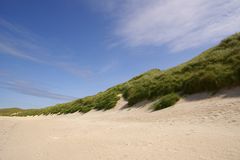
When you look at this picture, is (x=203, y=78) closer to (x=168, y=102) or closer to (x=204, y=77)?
(x=204, y=77)

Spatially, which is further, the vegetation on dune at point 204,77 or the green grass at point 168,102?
the green grass at point 168,102

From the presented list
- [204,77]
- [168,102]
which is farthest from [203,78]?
[168,102]

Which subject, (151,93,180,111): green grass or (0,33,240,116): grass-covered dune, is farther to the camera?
(151,93,180,111): green grass

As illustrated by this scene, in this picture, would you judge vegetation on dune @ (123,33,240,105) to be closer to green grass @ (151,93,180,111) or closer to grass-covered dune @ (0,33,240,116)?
grass-covered dune @ (0,33,240,116)

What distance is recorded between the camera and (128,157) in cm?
525

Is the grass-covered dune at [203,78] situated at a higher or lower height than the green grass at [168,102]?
higher

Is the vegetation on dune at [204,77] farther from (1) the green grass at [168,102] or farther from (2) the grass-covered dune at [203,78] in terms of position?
(1) the green grass at [168,102]

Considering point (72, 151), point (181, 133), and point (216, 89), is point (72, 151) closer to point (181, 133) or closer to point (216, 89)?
point (181, 133)

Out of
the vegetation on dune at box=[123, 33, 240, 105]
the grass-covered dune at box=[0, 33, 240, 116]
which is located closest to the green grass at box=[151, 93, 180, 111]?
the grass-covered dune at box=[0, 33, 240, 116]

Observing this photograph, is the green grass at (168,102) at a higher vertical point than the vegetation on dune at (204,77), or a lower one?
lower

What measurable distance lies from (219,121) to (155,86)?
10.5 meters

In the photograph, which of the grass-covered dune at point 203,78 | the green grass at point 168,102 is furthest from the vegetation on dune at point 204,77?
the green grass at point 168,102

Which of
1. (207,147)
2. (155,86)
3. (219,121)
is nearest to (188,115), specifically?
(219,121)

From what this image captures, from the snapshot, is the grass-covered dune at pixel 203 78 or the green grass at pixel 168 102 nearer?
the grass-covered dune at pixel 203 78
